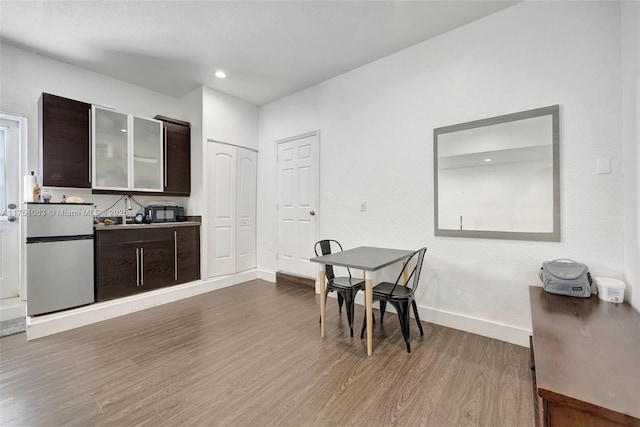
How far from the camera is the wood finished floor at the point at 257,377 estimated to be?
156 cm

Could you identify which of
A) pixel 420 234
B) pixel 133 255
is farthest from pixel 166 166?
pixel 420 234

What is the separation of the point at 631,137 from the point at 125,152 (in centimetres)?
502

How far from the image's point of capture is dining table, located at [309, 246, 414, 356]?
7.11 ft

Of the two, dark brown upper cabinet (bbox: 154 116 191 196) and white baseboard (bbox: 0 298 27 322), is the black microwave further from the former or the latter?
white baseboard (bbox: 0 298 27 322)

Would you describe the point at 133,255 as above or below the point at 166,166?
below

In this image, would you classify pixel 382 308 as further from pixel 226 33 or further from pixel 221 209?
pixel 226 33

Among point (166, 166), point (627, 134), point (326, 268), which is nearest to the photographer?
point (627, 134)

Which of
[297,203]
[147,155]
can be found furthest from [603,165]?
[147,155]

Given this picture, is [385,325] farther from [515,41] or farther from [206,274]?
[515,41]

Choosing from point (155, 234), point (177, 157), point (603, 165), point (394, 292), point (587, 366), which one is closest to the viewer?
point (587, 366)

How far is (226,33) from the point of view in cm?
280

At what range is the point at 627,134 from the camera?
1896 mm

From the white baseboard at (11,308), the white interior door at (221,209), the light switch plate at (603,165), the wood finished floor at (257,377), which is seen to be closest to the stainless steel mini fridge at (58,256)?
the wood finished floor at (257,377)

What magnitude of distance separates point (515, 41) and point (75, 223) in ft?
15.5
